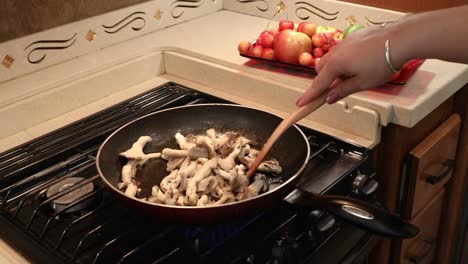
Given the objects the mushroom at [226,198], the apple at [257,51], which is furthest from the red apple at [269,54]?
the mushroom at [226,198]

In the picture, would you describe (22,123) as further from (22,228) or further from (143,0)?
(143,0)

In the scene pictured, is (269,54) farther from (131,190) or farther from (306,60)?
(131,190)

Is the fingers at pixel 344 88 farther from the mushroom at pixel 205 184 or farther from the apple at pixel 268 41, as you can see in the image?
the apple at pixel 268 41

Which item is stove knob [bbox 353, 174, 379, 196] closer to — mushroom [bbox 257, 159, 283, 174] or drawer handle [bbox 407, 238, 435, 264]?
mushroom [bbox 257, 159, 283, 174]

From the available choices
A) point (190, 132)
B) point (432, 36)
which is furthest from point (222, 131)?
point (432, 36)

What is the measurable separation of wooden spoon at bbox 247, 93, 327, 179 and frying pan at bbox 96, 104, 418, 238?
0.23 feet

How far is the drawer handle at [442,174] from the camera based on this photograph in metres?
1.39

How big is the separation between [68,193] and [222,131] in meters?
0.36

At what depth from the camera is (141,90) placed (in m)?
1.51

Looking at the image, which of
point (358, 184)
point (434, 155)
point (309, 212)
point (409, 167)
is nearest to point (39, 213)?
point (309, 212)

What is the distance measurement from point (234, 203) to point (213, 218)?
4 centimetres

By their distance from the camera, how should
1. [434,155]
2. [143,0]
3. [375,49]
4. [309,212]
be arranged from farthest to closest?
[143,0]
[434,155]
[309,212]
[375,49]

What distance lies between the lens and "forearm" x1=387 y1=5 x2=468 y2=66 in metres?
0.83

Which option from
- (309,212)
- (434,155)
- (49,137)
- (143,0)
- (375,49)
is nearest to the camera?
(375,49)
